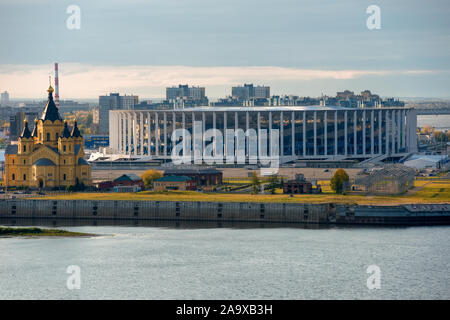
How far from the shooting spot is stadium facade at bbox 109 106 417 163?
141 metres

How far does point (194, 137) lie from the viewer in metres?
142

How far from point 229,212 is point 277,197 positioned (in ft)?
24.8

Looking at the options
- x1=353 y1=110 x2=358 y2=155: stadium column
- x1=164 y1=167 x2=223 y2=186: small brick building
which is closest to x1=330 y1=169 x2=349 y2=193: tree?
x1=164 y1=167 x2=223 y2=186: small brick building

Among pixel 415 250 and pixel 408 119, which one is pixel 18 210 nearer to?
pixel 415 250

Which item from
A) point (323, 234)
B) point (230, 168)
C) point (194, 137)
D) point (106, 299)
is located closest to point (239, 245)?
point (323, 234)

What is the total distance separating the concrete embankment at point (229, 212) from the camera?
84.2 meters

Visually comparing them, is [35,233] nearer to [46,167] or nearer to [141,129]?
[46,167]

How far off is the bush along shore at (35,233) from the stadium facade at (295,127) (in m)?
60.7

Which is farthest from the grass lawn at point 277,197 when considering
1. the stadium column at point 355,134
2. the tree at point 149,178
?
the stadium column at point 355,134

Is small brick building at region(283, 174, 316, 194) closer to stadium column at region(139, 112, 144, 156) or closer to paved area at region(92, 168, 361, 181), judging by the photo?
paved area at region(92, 168, 361, 181)

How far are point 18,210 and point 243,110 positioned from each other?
55388 millimetres

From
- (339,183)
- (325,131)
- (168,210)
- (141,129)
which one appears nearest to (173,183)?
(168,210)

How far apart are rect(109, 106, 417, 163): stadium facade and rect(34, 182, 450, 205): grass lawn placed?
4178 cm

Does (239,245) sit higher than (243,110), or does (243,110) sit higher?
(243,110)
